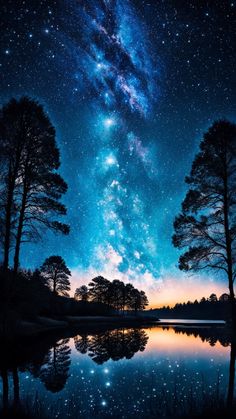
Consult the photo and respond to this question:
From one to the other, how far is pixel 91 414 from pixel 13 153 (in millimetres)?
11635

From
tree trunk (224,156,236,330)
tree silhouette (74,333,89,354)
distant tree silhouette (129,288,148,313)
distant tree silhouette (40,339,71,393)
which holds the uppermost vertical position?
tree trunk (224,156,236,330)

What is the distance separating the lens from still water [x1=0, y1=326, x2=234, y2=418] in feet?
17.5

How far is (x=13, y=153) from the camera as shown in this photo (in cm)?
1397

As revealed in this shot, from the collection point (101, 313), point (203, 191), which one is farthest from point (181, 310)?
point (203, 191)

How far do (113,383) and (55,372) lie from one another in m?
2.34

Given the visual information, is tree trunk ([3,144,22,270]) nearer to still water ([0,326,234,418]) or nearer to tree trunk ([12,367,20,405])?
still water ([0,326,234,418])

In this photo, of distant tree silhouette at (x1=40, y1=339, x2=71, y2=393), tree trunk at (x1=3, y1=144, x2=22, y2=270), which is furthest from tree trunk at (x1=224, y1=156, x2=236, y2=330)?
tree trunk at (x1=3, y1=144, x2=22, y2=270)

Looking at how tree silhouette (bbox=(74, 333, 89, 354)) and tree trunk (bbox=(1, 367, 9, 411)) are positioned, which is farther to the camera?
tree silhouette (bbox=(74, 333, 89, 354))

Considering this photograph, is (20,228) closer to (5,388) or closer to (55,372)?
(55,372)

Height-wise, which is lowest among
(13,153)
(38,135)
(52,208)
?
(52,208)

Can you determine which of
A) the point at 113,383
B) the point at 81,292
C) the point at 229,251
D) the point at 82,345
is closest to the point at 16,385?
the point at 113,383

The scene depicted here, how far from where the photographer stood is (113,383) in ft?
24.2

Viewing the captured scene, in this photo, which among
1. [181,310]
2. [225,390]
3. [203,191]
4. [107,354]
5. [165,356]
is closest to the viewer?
[225,390]

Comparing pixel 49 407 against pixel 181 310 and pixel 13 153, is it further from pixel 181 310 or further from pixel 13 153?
pixel 181 310
